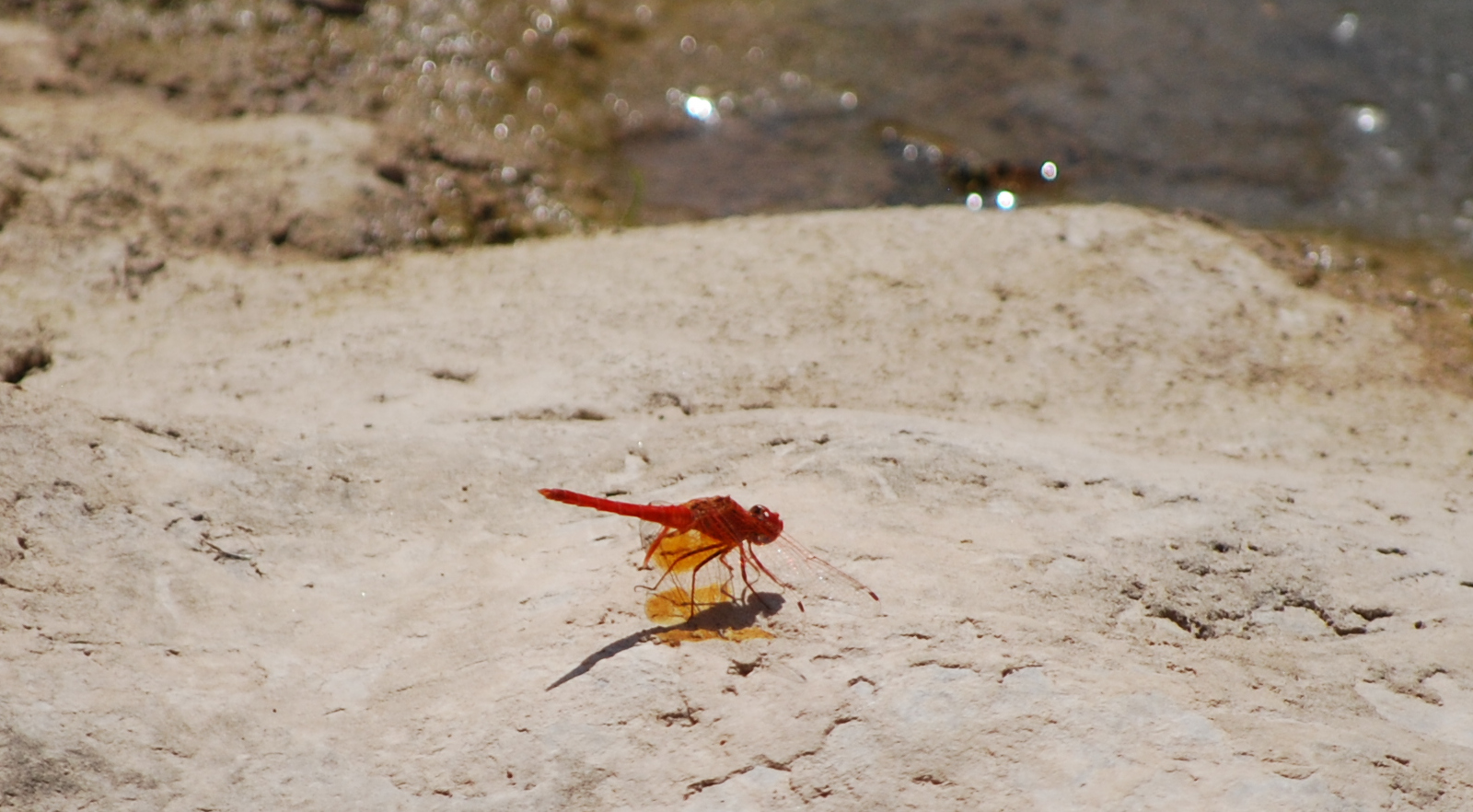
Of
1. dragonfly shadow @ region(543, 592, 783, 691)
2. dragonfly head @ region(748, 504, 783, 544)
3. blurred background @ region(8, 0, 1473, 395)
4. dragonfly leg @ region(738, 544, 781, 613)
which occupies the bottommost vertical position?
dragonfly shadow @ region(543, 592, 783, 691)

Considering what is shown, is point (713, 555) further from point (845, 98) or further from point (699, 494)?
point (845, 98)

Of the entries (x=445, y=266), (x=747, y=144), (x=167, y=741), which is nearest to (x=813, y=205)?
(x=747, y=144)

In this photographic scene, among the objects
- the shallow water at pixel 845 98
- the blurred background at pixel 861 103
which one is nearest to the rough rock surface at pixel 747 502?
the blurred background at pixel 861 103

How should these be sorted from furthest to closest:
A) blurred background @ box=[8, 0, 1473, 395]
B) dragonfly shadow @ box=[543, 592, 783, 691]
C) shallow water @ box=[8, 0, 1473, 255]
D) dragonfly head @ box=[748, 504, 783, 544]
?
shallow water @ box=[8, 0, 1473, 255] → blurred background @ box=[8, 0, 1473, 395] → dragonfly head @ box=[748, 504, 783, 544] → dragonfly shadow @ box=[543, 592, 783, 691]

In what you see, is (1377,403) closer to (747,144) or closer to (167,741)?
(747,144)

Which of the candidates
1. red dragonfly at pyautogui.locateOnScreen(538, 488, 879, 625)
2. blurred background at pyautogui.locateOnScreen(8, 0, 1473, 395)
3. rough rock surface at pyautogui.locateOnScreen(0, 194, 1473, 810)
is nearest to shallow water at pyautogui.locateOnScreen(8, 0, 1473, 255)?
blurred background at pyautogui.locateOnScreen(8, 0, 1473, 395)

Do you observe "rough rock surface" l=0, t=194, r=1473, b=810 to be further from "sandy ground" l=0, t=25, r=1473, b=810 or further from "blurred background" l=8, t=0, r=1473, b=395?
"blurred background" l=8, t=0, r=1473, b=395

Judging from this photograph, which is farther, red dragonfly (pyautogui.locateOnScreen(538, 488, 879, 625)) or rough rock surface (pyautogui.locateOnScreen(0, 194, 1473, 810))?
red dragonfly (pyautogui.locateOnScreen(538, 488, 879, 625))
